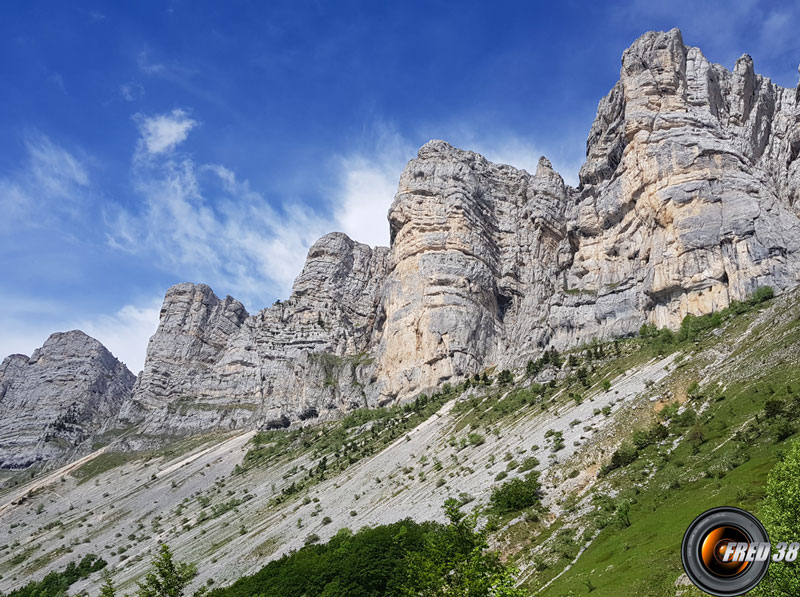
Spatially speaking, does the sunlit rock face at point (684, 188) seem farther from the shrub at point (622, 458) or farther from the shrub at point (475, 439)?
the shrub at point (622, 458)

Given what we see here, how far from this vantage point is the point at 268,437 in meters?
159

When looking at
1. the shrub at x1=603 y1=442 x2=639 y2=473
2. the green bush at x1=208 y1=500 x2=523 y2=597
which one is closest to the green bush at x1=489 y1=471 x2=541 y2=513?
the green bush at x1=208 y1=500 x2=523 y2=597

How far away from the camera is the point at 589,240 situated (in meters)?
138

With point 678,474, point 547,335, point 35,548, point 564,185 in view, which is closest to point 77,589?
point 35,548

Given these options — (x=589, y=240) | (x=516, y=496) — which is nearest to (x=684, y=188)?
(x=589, y=240)

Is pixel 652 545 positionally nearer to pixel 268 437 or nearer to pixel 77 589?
pixel 77 589

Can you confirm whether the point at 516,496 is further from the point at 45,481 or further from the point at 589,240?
the point at 45,481

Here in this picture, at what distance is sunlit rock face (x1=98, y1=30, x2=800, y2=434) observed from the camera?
106312 mm

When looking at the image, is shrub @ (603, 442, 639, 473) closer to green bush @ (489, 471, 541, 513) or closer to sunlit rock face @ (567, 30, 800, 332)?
green bush @ (489, 471, 541, 513)

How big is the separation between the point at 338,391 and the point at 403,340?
36.2m

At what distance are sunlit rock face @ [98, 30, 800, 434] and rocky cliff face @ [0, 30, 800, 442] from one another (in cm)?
36

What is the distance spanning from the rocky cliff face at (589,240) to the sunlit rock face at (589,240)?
36 cm

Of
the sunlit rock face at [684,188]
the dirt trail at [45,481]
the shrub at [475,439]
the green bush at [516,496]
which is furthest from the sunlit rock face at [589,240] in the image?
the green bush at [516,496]

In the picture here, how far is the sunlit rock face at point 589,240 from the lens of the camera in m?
106
